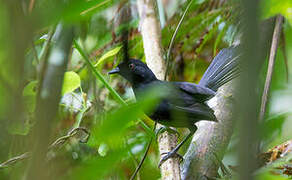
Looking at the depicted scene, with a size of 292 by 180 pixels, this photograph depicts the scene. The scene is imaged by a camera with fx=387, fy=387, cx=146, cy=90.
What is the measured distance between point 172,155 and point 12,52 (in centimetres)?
174

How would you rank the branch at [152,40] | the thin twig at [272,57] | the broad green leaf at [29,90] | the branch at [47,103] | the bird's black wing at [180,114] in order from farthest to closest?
the branch at [152,40] → the bird's black wing at [180,114] → the thin twig at [272,57] → the broad green leaf at [29,90] → the branch at [47,103]

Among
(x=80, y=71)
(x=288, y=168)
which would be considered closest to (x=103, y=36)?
(x=80, y=71)

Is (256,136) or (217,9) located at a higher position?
(217,9)

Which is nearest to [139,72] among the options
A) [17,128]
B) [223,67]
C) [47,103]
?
[223,67]

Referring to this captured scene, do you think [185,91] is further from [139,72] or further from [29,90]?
[29,90]

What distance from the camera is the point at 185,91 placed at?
Result: 2803 mm

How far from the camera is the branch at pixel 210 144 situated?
84.4 inches

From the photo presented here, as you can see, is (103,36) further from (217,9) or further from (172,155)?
(172,155)

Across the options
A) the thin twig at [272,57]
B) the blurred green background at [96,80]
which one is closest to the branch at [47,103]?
the blurred green background at [96,80]

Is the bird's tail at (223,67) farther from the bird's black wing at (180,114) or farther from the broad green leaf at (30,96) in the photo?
the broad green leaf at (30,96)

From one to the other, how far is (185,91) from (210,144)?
0.59 m

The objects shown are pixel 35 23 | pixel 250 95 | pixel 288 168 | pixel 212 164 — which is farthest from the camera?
pixel 212 164

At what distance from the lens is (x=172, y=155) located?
2324 mm

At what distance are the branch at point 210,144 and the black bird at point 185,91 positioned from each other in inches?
2.6
